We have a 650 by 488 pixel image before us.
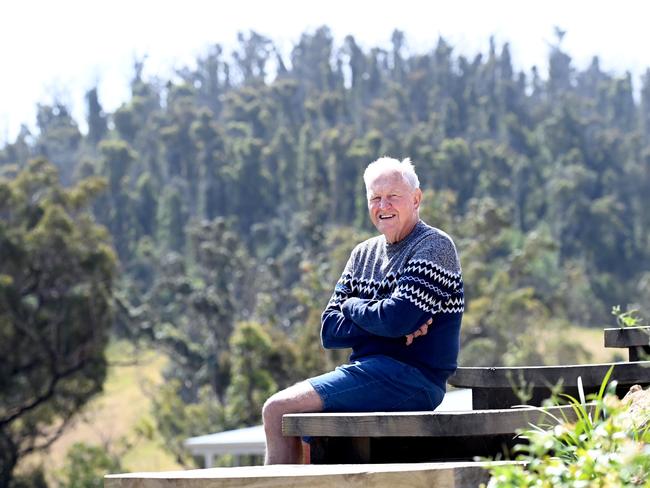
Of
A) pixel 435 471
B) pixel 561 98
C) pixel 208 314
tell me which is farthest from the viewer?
pixel 561 98

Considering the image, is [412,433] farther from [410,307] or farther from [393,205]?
[393,205]

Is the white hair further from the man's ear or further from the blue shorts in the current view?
the blue shorts

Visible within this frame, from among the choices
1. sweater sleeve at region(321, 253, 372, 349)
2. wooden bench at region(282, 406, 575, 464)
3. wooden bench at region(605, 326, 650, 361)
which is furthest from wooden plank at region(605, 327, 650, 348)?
wooden bench at region(282, 406, 575, 464)

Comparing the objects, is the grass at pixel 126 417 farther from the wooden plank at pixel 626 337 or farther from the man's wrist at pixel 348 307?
the man's wrist at pixel 348 307

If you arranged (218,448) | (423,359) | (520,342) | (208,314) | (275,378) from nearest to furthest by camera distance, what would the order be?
(423,359) < (218,448) < (275,378) < (520,342) < (208,314)

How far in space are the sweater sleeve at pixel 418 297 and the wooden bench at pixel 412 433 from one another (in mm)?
547

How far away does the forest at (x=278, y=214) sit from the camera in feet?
87.2

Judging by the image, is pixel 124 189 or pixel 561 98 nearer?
pixel 124 189

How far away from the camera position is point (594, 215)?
6003 centimetres

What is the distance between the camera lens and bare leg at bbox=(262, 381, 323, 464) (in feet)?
12.1

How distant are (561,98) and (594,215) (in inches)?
645

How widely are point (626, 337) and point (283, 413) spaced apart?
4.08ft

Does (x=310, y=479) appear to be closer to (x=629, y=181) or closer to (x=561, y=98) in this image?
(x=629, y=181)

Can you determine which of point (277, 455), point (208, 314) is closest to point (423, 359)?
point (277, 455)
